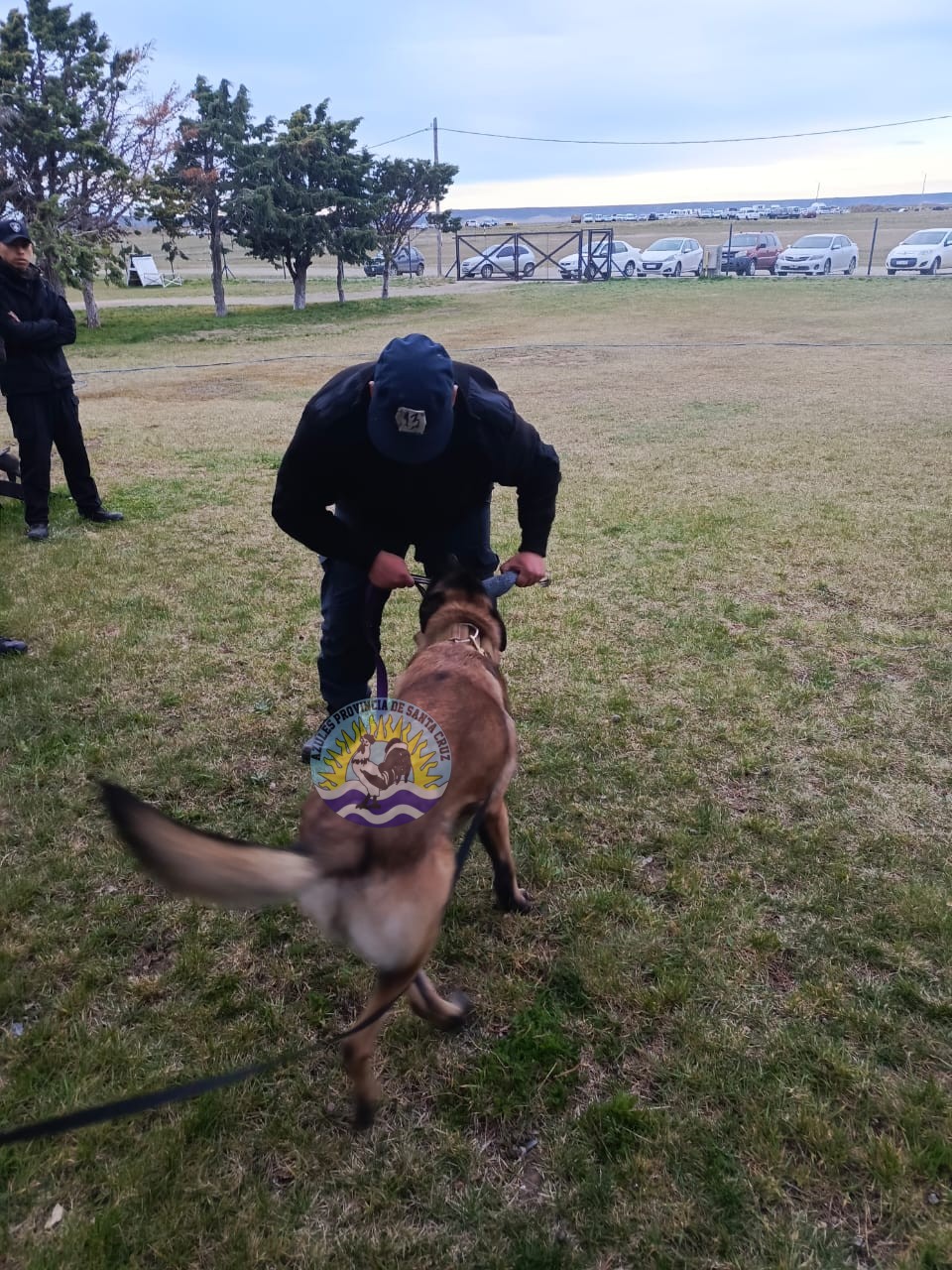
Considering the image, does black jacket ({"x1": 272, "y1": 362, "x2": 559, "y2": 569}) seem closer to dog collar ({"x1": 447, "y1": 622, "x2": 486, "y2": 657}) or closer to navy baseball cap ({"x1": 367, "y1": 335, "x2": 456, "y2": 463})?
navy baseball cap ({"x1": 367, "y1": 335, "x2": 456, "y2": 463})

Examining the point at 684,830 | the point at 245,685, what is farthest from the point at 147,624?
the point at 684,830

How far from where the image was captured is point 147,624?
451 centimetres

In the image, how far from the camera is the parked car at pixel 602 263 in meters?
30.8

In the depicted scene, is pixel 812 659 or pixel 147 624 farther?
pixel 147 624

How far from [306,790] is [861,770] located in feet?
7.41

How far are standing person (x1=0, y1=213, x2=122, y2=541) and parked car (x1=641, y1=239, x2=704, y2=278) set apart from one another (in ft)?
95.8

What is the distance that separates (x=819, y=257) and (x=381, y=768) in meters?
32.7

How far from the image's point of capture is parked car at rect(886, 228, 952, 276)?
27.6 meters

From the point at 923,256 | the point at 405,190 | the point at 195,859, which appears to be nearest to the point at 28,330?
the point at 195,859

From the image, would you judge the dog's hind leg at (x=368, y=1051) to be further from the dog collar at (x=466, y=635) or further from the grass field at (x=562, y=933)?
the dog collar at (x=466, y=635)

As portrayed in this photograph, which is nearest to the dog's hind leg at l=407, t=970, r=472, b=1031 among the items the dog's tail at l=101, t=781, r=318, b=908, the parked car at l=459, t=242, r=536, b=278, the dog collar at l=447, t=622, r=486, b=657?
the dog's tail at l=101, t=781, r=318, b=908

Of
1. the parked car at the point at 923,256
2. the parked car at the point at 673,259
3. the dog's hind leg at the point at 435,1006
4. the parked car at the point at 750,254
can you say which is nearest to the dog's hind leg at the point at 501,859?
the dog's hind leg at the point at 435,1006

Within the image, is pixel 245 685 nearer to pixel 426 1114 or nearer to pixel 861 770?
pixel 426 1114

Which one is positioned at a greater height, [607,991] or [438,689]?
[438,689]
